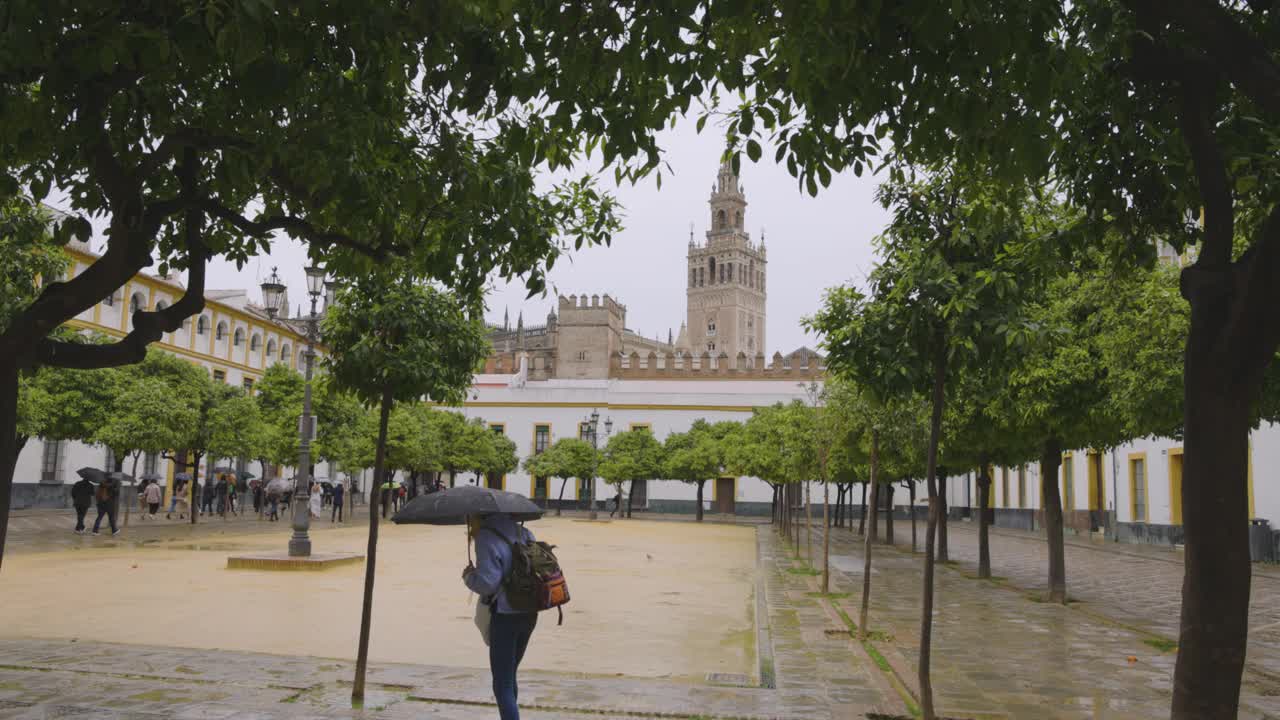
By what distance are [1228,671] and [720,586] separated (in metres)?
12.0

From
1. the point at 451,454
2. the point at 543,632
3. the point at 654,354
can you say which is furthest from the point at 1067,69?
the point at 654,354

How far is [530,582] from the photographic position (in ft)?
17.2

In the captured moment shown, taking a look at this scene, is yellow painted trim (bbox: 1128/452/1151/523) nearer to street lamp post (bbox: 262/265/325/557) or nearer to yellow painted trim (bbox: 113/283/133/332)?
street lamp post (bbox: 262/265/325/557)

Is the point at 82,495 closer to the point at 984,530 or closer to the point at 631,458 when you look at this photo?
the point at 984,530

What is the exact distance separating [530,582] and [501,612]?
24 centimetres

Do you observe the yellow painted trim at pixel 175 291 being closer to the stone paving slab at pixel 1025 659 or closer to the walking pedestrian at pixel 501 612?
the stone paving slab at pixel 1025 659

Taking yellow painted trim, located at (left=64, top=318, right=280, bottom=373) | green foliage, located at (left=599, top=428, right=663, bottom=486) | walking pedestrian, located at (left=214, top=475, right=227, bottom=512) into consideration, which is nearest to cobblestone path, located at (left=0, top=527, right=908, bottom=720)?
walking pedestrian, located at (left=214, top=475, right=227, bottom=512)

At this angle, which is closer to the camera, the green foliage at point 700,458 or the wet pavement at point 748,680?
the wet pavement at point 748,680

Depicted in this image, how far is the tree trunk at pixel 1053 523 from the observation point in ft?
45.4

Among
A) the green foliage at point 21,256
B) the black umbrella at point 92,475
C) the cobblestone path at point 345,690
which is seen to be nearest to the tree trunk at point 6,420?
the cobblestone path at point 345,690

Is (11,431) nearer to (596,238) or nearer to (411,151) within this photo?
(411,151)

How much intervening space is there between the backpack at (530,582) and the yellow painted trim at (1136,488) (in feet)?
88.5

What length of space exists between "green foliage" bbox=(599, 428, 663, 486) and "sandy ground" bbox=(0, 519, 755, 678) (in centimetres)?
2556

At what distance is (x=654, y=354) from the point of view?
62.5 metres
